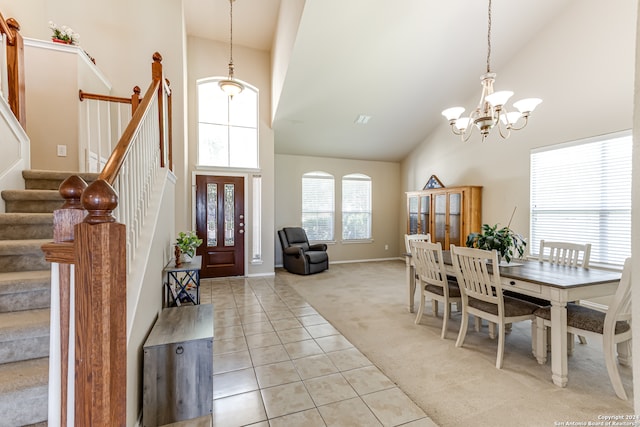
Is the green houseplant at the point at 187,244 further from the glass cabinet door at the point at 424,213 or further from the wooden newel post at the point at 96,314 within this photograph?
the glass cabinet door at the point at 424,213

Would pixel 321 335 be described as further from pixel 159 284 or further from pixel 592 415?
pixel 592 415

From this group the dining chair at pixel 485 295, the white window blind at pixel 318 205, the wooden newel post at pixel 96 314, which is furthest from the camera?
the white window blind at pixel 318 205

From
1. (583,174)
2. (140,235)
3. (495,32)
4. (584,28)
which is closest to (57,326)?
(140,235)

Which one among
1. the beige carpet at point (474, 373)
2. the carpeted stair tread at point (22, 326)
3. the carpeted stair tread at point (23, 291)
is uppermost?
the carpeted stair tread at point (23, 291)

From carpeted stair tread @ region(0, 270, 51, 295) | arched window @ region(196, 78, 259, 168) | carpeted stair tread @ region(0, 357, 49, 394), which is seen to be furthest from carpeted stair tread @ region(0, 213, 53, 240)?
arched window @ region(196, 78, 259, 168)

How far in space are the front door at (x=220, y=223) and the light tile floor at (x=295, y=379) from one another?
2.07 m

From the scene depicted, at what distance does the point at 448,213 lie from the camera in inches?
219

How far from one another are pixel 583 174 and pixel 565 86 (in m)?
1.29

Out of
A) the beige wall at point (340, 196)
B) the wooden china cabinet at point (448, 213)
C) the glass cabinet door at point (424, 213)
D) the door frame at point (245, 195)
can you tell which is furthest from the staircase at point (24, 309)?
the glass cabinet door at point (424, 213)

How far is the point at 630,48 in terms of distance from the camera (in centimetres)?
328

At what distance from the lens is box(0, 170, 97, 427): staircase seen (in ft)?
3.78

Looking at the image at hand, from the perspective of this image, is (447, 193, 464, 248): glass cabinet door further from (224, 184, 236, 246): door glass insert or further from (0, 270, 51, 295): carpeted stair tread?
(0, 270, 51, 295): carpeted stair tread

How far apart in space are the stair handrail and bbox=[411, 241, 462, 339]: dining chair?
4004 mm

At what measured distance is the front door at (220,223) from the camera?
5.30 meters
